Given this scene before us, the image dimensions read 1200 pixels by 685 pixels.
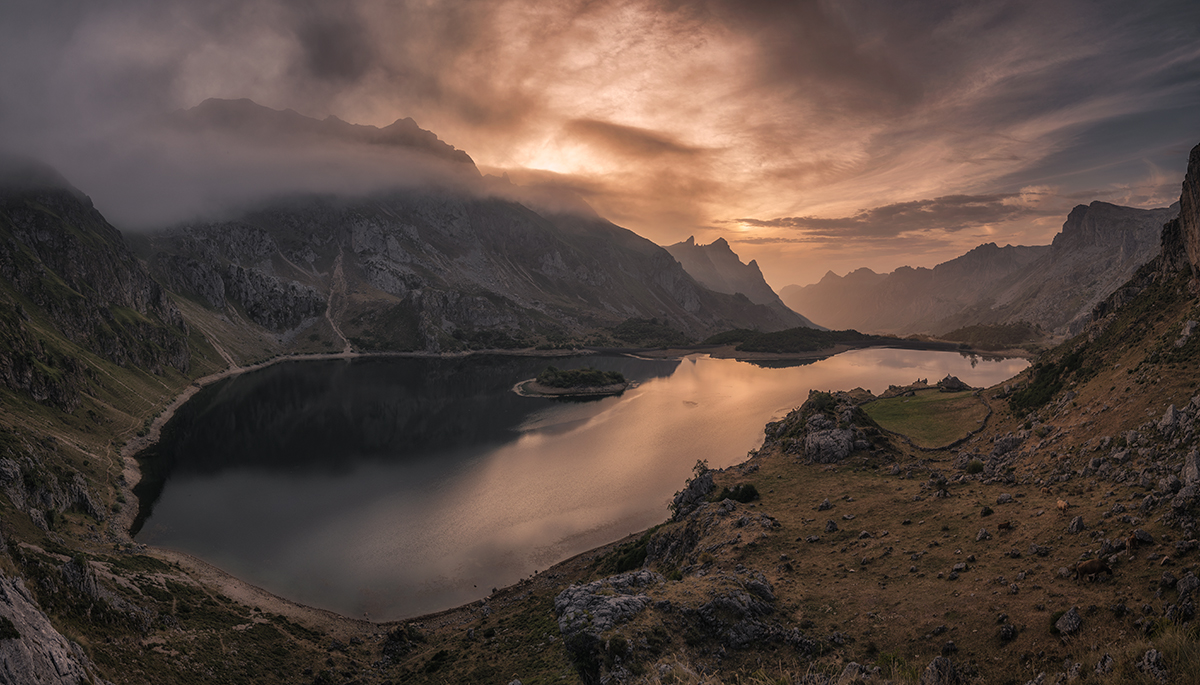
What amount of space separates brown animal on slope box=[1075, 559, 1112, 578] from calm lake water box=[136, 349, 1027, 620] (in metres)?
47.8

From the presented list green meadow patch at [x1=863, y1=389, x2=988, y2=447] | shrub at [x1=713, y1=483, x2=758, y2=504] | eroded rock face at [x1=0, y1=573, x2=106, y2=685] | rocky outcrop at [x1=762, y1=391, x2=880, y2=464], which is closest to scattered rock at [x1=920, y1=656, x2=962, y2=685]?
shrub at [x1=713, y1=483, x2=758, y2=504]

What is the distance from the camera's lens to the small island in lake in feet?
544

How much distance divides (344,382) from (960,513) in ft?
598

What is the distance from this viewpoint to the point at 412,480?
81812 mm

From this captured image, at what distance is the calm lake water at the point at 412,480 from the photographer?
55688mm

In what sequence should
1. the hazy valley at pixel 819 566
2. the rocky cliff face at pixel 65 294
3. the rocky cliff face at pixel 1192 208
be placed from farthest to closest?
the rocky cliff face at pixel 65 294
the rocky cliff face at pixel 1192 208
the hazy valley at pixel 819 566

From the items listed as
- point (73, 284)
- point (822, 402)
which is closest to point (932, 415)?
point (822, 402)

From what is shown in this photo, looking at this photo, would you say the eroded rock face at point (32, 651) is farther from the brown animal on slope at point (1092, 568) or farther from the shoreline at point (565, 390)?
the shoreline at point (565, 390)

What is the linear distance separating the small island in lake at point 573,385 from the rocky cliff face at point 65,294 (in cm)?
10592

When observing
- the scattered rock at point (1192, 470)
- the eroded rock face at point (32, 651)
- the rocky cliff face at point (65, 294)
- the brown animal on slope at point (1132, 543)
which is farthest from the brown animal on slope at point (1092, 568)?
the rocky cliff face at point (65, 294)

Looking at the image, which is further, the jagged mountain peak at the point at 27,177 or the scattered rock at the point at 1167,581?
the jagged mountain peak at the point at 27,177

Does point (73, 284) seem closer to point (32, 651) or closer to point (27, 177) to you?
point (27, 177)

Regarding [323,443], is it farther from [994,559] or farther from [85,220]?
[85,220]

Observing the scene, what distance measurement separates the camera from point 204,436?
103000 mm
